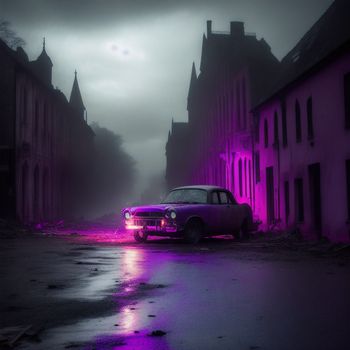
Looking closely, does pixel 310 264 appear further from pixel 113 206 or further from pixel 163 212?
pixel 113 206

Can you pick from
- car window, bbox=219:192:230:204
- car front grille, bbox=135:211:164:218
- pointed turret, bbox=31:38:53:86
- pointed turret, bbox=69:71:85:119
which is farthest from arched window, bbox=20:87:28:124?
pointed turret, bbox=69:71:85:119

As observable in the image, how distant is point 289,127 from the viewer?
881 inches

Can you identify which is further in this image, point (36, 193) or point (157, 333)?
point (36, 193)

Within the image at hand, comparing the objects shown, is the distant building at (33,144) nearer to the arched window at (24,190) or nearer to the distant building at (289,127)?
the arched window at (24,190)

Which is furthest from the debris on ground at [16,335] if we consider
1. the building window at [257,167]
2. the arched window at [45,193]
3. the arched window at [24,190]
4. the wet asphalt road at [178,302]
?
the arched window at [45,193]

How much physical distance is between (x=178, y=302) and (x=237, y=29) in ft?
110

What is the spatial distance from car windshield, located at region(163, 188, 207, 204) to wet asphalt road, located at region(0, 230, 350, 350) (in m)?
5.41

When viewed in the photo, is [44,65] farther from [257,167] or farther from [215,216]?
[215,216]

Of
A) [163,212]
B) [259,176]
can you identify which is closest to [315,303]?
[163,212]

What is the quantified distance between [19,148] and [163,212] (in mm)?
13192

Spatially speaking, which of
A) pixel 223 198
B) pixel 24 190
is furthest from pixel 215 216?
pixel 24 190

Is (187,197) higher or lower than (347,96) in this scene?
lower

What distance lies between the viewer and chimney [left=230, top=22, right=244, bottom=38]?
123ft

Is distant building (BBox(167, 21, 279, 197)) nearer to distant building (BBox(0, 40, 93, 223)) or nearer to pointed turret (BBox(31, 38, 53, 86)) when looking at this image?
distant building (BBox(0, 40, 93, 223))
